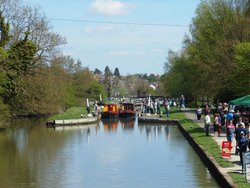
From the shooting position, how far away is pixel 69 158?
30.0 meters

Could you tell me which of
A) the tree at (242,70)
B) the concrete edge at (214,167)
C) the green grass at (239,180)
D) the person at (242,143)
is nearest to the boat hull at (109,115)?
the tree at (242,70)

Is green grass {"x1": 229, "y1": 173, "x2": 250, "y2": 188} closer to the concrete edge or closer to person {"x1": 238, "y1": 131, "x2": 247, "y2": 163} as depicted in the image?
the concrete edge

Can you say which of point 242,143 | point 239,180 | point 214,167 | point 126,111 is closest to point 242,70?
point 214,167

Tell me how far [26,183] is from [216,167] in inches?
308

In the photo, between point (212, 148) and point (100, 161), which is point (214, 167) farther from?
point (100, 161)

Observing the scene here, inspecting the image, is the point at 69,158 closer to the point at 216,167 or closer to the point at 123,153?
the point at 123,153

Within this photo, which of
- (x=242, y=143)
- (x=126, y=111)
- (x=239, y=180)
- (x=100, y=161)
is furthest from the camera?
(x=126, y=111)

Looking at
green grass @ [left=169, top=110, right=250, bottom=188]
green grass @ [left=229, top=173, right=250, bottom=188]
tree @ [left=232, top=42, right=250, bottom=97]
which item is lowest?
green grass @ [left=229, top=173, right=250, bottom=188]

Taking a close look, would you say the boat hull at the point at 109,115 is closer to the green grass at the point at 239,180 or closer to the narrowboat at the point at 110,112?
the narrowboat at the point at 110,112

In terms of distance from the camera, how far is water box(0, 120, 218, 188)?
2256 cm

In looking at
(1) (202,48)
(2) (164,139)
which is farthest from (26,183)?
(1) (202,48)

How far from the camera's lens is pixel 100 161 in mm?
28594

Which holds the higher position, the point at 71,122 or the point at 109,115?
the point at 109,115

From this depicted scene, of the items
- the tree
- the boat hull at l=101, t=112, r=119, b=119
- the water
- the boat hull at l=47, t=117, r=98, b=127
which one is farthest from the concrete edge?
the boat hull at l=101, t=112, r=119, b=119
